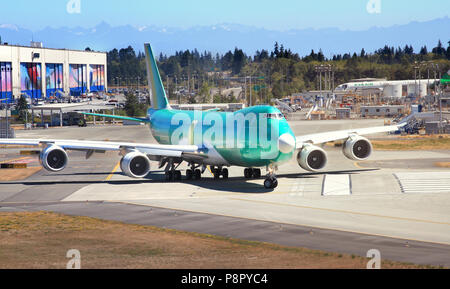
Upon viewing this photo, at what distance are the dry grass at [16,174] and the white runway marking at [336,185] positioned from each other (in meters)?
29.0

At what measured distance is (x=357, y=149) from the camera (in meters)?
57.6

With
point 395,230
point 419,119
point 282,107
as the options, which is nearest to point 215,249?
point 395,230

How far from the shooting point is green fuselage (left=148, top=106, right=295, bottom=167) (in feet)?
158

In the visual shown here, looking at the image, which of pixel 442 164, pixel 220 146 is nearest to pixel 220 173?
pixel 220 146

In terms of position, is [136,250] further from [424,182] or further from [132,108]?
[132,108]

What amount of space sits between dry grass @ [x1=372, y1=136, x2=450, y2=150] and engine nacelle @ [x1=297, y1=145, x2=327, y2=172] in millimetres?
32655

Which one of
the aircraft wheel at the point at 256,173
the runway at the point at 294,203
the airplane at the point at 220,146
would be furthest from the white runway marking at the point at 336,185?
the aircraft wheel at the point at 256,173

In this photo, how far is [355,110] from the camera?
7392 inches

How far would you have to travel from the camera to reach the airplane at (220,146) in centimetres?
4831

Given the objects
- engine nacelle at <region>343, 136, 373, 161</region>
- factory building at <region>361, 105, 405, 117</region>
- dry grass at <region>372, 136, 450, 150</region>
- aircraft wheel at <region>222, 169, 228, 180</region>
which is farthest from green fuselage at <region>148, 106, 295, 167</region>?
factory building at <region>361, 105, 405, 117</region>

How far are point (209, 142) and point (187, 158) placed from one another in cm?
302

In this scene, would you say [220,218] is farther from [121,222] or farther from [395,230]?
[395,230]

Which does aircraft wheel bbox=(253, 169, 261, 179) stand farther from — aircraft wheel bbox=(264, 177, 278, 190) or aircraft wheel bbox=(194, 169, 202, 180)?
Answer: aircraft wheel bbox=(264, 177, 278, 190)

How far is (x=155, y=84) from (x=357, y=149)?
21.9 meters
